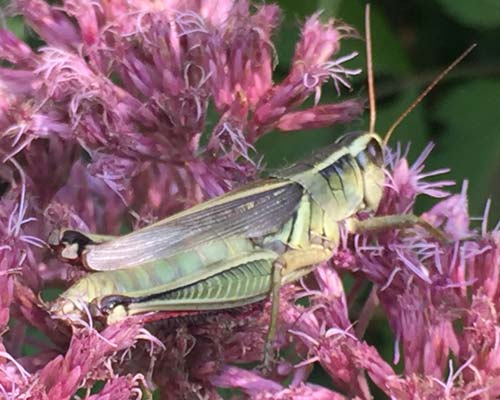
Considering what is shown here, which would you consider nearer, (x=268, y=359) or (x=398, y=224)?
(x=268, y=359)

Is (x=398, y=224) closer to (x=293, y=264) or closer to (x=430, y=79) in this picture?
(x=293, y=264)

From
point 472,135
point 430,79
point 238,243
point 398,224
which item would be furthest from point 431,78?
point 238,243

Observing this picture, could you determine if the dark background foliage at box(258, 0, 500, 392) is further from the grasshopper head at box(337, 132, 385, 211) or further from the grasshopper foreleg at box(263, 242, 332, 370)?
the grasshopper foreleg at box(263, 242, 332, 370)

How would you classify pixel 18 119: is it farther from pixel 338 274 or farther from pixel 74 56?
pixel 338 274

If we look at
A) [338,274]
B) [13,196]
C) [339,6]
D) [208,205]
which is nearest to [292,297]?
[338,274]

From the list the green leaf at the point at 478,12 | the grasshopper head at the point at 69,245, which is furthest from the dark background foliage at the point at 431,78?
the grasshopper head at the point at 69,245
